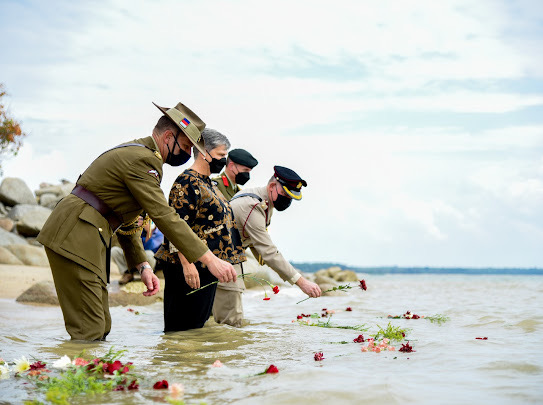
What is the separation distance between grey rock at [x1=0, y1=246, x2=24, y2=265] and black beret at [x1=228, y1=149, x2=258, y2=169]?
12.4 meters

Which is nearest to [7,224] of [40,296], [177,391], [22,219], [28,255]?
[22,219]

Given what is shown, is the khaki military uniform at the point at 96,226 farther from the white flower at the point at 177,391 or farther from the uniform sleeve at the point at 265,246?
the uniform sleeve at the point at 265,246

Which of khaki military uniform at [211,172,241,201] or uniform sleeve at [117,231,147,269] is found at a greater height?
khaki military uniform at [211,172,241,201]

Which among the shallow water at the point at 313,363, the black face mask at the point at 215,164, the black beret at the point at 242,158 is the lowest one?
the shallow water at the point at 313,363

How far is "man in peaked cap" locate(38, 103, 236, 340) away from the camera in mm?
4801

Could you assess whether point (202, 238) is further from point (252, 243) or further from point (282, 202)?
point (282, 202)

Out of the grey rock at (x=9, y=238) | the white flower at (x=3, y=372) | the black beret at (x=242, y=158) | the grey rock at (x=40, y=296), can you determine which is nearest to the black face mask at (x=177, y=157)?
the white flower at (x=3, y=372)

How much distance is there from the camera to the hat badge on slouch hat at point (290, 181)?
6.68 metres

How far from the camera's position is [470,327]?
26.1ft

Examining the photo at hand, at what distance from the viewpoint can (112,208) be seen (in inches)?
197

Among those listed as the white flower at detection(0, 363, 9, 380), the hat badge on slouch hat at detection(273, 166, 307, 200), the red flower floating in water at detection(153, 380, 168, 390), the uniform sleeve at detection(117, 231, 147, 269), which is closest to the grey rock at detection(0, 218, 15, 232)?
the hat badge on slouch hat at detection(273, 166, 307, 200)

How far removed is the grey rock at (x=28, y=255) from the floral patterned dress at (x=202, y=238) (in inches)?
524

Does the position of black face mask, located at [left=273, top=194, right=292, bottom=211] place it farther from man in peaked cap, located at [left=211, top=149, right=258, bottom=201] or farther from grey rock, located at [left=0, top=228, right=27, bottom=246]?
grey rock, located at [left=0, top=228, right=27, bottom=246]

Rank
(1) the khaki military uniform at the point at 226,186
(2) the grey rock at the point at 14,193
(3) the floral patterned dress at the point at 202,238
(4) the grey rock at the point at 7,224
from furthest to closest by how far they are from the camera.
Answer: (2) the grey rock at the point at 14,193 → (4) the grey rock at the point at 7,224 → (1) the khaki military uniform at the point at 226,186 → (3) the floral patterned dress at the point at 202,238
